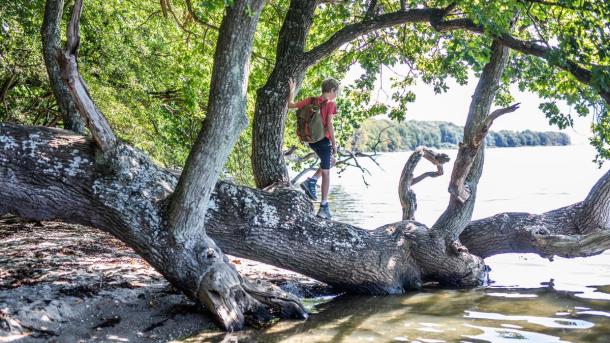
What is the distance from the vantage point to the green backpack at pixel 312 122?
8.79 m

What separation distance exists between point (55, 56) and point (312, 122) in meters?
3.69

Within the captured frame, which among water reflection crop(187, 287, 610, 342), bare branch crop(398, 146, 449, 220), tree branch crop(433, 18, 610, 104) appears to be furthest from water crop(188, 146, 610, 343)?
tree branch crop(433, 18, 610, 104)

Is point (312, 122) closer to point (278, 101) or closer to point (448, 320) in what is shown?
point (278, 101)

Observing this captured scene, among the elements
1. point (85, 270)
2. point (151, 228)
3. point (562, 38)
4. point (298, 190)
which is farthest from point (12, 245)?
point (562, 38)

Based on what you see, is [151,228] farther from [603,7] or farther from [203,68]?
[203,68]

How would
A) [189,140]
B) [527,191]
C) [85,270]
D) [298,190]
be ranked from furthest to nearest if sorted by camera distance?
[527,191] < [189,140] < [298,190] < [85,270]

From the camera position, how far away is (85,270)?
796 cm

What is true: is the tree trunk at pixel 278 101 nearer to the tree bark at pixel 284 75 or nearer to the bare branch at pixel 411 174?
the tree bark at pixel 284 75

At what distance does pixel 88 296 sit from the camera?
6.95 meters

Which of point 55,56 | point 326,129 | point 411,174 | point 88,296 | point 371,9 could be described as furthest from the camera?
point 411,174

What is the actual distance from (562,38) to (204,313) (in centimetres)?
542

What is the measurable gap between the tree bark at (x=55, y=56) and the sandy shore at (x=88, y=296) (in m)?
1.99

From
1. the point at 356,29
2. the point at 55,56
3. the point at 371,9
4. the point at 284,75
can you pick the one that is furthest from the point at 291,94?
the point at 55,56

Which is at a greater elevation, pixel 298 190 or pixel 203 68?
pixel 203 68
